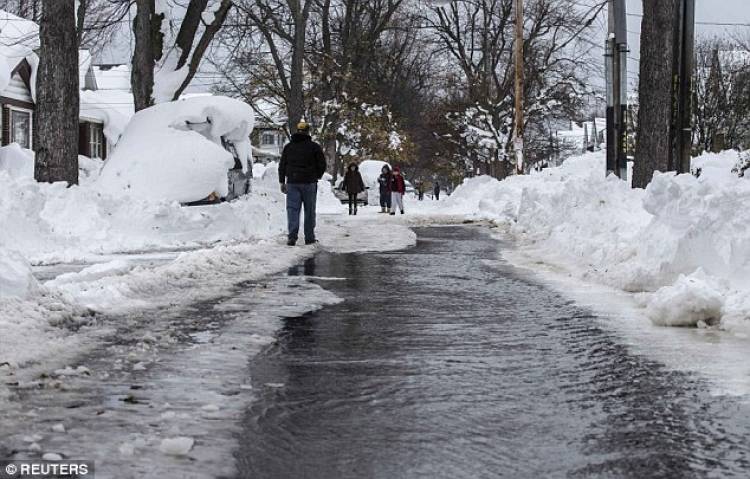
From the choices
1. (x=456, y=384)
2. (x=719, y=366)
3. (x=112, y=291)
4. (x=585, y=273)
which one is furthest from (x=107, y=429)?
(x=585, y=273)

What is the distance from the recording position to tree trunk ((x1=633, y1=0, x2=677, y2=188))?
54.1 ft

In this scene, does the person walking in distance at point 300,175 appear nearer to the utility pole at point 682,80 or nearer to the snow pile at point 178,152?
the snow pile at point 178,152

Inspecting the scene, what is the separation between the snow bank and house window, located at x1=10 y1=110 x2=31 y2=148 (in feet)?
76.8

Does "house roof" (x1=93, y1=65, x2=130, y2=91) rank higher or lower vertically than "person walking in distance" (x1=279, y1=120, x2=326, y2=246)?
higher

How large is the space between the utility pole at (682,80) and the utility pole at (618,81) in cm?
456

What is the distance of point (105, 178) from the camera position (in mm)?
17000

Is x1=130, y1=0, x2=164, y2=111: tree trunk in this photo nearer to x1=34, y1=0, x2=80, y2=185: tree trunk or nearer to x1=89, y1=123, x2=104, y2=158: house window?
x1=34, y1=0, x2=80, y2=185: tree trunk

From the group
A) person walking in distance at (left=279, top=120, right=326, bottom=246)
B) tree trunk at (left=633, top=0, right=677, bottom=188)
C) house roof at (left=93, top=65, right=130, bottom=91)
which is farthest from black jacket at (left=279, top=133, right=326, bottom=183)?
house roof at (left=93, top=65, right=130, bottom=91)

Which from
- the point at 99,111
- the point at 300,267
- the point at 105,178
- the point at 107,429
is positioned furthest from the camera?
the point at 99,111

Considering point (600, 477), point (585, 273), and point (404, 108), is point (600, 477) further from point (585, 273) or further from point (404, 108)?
point (404, 108)

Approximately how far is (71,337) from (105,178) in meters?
11.3

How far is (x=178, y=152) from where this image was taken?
17156mm

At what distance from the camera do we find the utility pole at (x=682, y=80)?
1375cm

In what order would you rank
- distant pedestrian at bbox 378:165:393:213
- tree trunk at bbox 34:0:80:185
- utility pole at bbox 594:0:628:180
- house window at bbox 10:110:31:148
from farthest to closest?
house window at bbox 10:110:31:148, distant pedestrian at bbox 378:165:393:213, utility pole at bbox 594:0:628:180, tree trunk at bbox 34:0:80:185
